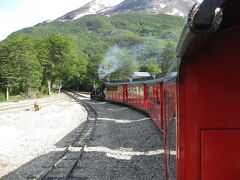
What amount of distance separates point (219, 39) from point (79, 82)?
3094 inches

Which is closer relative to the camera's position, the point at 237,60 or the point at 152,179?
the point at 237,60

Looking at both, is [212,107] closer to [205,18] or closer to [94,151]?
[205,18]

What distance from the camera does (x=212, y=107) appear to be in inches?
99.6

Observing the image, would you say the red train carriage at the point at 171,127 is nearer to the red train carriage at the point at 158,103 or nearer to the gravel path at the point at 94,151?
the gravel path at the point at 94,151

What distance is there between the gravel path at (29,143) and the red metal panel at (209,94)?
17.8ft

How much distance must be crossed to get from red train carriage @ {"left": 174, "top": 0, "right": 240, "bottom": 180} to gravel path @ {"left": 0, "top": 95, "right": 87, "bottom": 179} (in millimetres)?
5470

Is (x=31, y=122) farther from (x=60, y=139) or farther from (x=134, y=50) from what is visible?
(x=134, y=50)

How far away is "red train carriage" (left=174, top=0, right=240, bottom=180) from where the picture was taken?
2.48 meters

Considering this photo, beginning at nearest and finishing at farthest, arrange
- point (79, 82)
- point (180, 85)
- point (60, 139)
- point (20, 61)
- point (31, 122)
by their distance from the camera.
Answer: point (180, 85) < point (60, 139) < point (31, 122) < point (20, 61) < point (79, 82)

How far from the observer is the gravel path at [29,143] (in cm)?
778

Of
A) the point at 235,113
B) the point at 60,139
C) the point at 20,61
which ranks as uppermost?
the point at 20,61

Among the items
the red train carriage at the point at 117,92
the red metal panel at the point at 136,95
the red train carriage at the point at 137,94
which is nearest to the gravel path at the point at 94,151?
the red train carriage at the point at 137,94

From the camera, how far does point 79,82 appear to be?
8012 centimetres

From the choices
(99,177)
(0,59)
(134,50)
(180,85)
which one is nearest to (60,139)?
(99,177)
